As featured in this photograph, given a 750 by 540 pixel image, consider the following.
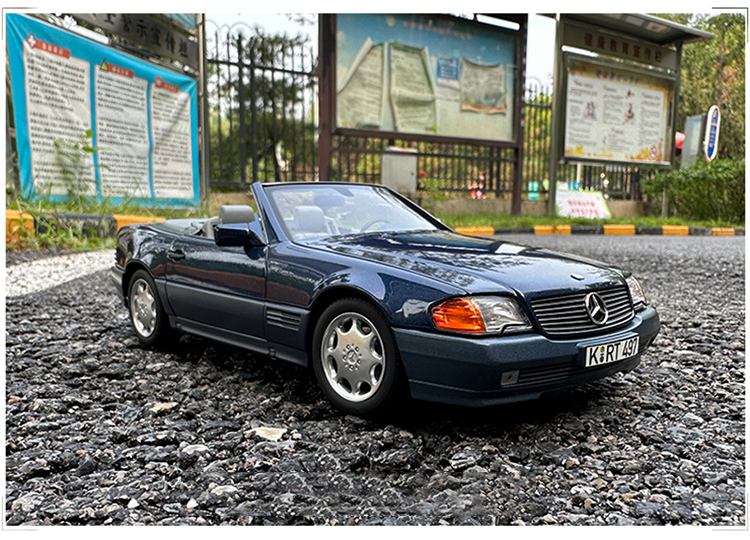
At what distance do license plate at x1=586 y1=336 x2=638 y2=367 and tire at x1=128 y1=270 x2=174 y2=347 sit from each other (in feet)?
8.77

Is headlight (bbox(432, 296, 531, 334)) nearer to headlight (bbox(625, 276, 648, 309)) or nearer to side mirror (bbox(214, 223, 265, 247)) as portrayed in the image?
headlight (bbox(625, 276, 648, 309))

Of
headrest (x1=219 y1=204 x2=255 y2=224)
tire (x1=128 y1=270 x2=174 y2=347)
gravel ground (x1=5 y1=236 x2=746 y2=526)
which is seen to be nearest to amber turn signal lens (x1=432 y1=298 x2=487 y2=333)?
gravel ground (x1=5 y1=236 x2=746 y2=526)

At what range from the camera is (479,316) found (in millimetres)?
2672

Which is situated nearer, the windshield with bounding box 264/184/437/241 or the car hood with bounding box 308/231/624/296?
the car hood with bounding box 308/231/624/296

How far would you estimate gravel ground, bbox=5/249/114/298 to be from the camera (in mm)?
6367

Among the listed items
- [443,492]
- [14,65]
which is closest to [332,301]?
[443,492]

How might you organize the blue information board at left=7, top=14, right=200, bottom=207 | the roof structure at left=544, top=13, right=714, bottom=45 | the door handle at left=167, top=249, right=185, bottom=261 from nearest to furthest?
the door handle at left=167, top=249, right=185, bottom=261 → the blue information board at left=7, top=14, right=200, bottom=207 → the roof structure at left=544, top=13, right=714, bottom=45

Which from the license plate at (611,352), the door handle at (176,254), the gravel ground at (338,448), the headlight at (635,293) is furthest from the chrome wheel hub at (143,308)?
the headlight at (635,293)

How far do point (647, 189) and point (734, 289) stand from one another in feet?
40.9

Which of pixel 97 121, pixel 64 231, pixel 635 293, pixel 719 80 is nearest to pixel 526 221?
pixel 97 121

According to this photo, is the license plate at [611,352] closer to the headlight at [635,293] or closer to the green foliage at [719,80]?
the headlight at [635,293]

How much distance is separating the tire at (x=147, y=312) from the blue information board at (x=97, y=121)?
503cm

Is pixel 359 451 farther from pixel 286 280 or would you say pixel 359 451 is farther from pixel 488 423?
pixel 286 280

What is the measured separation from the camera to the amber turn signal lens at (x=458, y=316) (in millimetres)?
2668
